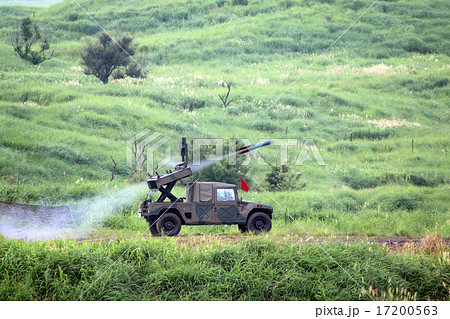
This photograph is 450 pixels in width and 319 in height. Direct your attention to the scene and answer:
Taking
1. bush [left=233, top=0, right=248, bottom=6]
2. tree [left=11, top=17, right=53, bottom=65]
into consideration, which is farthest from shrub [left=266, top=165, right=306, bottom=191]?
bush [left=233, top=0, right=248, bottom=6]

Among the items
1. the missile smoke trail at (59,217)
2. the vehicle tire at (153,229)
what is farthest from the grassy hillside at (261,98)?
the vehicle tire at (153,229)

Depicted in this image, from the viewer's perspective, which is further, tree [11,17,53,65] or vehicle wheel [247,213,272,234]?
tree [11,17,53,65]

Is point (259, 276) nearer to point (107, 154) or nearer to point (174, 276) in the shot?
point (174, 276)

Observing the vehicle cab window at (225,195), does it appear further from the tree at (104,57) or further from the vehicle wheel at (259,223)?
the tree at (104,57)

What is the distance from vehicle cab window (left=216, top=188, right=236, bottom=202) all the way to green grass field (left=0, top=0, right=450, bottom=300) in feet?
5.29

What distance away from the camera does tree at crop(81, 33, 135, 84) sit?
1379 inches

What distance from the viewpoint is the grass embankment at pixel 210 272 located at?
382 inches

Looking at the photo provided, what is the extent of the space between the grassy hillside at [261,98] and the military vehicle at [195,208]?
14.4 feet

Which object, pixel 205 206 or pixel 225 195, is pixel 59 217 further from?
pixel 225 195

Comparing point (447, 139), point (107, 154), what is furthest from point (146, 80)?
point (447, 139)

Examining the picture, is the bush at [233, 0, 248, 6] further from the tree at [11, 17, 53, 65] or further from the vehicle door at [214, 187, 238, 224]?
the vehicle door at [214, 187, 238, 224]

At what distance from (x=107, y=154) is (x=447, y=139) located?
21.2m

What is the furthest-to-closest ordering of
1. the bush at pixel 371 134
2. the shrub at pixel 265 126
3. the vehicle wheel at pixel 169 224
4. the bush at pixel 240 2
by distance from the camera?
the bush at pixel 240 2
the bush at pixel 371 134
the shrub at pixel 265 126
the vehicle wheel at pixel 169 224

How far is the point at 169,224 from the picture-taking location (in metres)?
13.3
